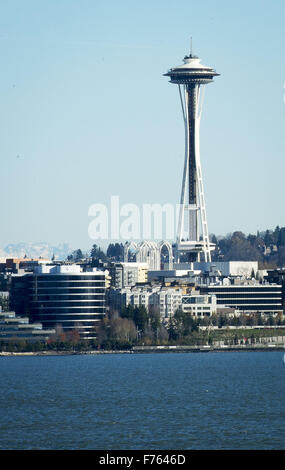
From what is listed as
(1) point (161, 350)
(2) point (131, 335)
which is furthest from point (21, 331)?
(1) point (161, 350)

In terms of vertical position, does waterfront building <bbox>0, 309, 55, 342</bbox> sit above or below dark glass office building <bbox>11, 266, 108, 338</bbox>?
below

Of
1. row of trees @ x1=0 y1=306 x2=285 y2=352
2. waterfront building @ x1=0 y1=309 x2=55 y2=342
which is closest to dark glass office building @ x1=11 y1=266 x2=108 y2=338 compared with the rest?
row of trees @ x1=0 y1=306 x2=285 y2=352

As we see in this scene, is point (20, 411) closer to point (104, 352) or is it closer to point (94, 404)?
point (94, 404)

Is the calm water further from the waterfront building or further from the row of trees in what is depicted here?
the waterfront building

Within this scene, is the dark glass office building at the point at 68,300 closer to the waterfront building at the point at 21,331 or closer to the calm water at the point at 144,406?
the waterfront building at the point at 21,331

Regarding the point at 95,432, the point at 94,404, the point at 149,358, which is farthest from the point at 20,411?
the point at 149,358
